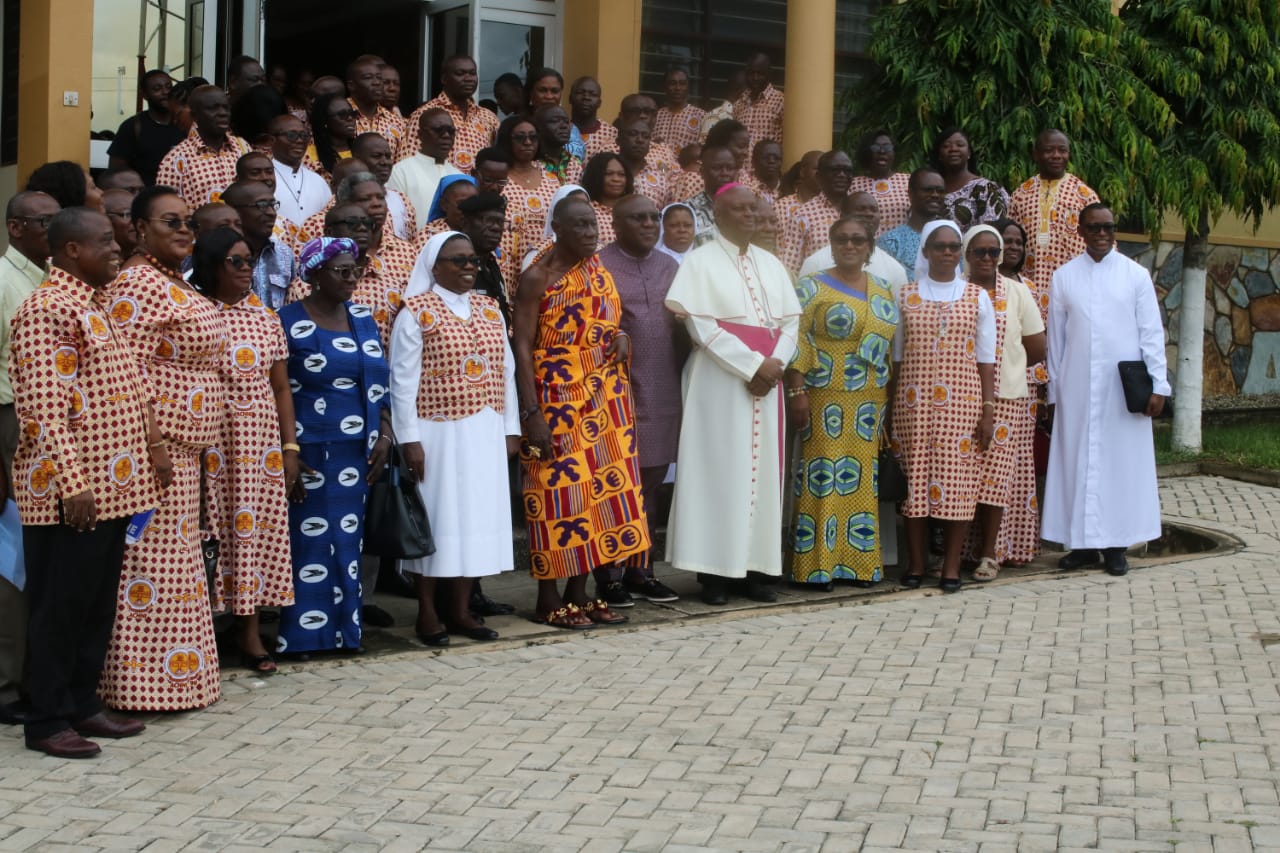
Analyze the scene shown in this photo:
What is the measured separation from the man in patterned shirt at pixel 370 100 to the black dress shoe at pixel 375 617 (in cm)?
323

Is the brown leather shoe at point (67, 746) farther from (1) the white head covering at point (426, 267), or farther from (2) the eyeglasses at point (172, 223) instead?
(1) the white head covering at point (426, 267)

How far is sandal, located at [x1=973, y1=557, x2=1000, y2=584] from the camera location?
9.13 m

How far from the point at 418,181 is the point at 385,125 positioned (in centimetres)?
79

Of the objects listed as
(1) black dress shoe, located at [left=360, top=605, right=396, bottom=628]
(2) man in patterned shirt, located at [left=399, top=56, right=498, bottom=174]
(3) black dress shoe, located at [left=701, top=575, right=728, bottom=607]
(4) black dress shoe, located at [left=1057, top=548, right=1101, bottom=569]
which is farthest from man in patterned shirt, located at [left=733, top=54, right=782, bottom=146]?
(1) black dress shoe, located at [left=360, top=605, right=396, bottom=628]

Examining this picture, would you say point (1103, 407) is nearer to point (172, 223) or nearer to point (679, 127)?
point (679, 127)

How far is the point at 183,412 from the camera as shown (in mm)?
6133

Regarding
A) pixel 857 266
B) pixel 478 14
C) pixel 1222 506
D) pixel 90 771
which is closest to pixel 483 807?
pixel 90 771

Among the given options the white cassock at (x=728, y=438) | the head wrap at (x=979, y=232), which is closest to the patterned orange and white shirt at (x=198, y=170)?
the white cassock at (x=728, y=438)

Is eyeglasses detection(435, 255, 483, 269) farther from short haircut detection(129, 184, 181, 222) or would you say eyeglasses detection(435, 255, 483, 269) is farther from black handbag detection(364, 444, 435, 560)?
short haircut detection(129, 184, 181, 222)

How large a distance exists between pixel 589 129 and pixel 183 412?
5498 millimetres

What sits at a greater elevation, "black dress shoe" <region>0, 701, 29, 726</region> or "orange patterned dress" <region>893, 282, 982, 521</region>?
"orange patterned dress" <region>893, 282, 982, 521</region>

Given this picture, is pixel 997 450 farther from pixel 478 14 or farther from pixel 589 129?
pixel 478 14

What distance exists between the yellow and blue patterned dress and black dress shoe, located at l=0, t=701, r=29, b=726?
4104 mm

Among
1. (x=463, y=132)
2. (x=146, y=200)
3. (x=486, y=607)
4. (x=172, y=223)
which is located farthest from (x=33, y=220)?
(x=463, y=132)
